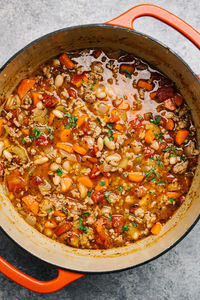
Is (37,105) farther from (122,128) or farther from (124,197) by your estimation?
(124,197)

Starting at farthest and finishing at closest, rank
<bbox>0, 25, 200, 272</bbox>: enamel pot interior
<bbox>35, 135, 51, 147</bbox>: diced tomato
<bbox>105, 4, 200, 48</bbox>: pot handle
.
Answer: <bbox>35, 135, 51, 147</bbox>: diced tomato → <bbox>0, 25, 200, 272</bbox>: enamel pot interior → <bbox>105, 4, 200, 48</bbox>: pot handle

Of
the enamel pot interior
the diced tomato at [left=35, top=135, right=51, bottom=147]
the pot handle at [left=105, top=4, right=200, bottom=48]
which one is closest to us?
the pot handle at [left=105, top=4, right=200, bottom=48]

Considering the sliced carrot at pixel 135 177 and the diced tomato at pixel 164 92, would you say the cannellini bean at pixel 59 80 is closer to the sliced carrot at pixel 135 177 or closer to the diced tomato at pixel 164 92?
the diced tomato at pixel 164 92

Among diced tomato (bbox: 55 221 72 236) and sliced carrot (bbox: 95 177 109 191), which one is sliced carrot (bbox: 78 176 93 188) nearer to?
sliced carrot (bbox: 95 177 109 191)

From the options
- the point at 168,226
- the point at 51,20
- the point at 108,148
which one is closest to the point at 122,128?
the point at 108,148

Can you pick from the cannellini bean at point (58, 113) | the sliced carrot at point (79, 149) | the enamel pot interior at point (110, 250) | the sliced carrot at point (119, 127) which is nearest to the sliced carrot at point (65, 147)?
the sliced carrot at point (79, 149)

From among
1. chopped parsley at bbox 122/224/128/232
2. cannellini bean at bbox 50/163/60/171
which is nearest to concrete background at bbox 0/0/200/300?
chopped parsley at bbox 122/224/128/232

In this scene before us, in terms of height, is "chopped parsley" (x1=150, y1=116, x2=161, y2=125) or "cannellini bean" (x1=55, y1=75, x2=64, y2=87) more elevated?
"cannellini bean" (x1=55, y1=75, x2=64, y2=87)

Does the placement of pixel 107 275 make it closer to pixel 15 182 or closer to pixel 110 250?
pixel 110 250
